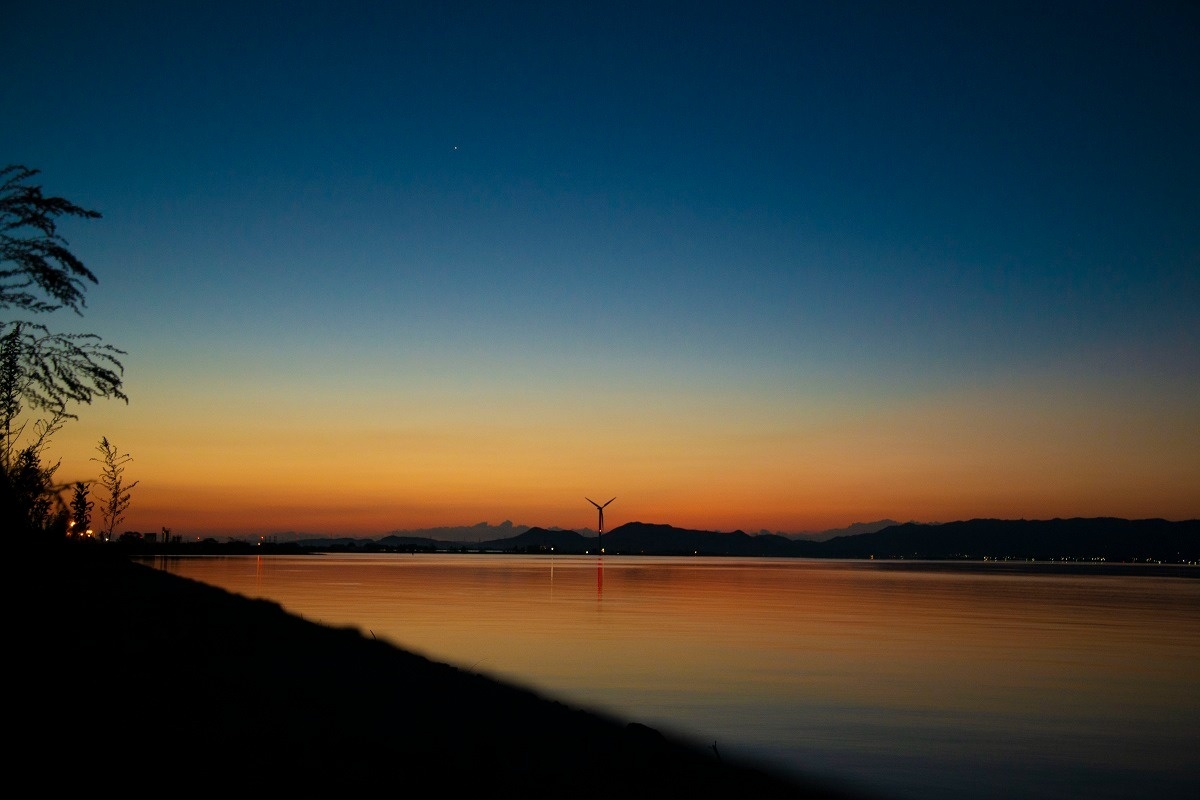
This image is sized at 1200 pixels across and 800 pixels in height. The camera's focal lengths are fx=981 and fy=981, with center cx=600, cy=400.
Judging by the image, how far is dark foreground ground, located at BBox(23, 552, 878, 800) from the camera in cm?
850

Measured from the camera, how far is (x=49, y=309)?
11.1 meters

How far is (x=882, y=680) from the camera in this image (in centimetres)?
2567

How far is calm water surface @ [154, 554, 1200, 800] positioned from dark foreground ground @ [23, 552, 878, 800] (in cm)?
297

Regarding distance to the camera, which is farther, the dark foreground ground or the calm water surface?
the calm water surface

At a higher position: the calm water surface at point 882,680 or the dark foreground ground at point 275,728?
the dark foreground ground at point 275,728

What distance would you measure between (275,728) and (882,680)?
62.3 feet

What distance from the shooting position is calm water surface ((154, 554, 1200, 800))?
16.2 metres

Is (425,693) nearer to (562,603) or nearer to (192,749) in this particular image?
(192,749)

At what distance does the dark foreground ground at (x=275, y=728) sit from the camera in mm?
8500

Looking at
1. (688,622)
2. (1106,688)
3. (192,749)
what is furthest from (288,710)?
(688,622)

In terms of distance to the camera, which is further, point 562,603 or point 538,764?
point 562,603

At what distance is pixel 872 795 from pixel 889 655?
59.4ft

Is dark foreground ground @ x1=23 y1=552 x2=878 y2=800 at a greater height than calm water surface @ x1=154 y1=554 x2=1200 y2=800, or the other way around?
dark foreground ground @ x1=23 y1=552 x2=878 y2=800

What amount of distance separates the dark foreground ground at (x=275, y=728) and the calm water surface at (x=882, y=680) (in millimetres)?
2973
